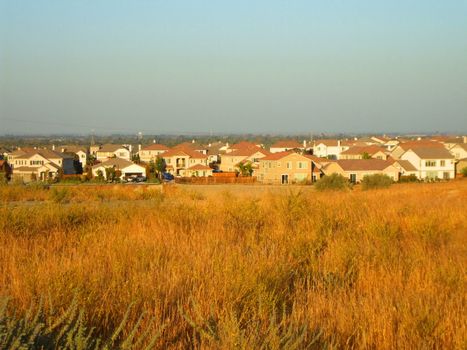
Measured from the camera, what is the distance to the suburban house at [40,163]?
75938 millimetres

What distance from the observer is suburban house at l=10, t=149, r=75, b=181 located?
75.9 m

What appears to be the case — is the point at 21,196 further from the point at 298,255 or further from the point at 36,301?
the point at 36,301

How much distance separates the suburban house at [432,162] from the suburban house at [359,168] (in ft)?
22.8

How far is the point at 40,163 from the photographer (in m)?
82.6

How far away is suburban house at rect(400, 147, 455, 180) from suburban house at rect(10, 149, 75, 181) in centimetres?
4739

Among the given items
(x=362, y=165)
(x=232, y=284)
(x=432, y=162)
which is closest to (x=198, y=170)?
(x=362, y=165)

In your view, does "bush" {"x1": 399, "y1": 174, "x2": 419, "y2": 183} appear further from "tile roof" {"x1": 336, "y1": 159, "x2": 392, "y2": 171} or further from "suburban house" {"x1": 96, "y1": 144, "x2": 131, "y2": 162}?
"suburban house" {"x1": 96, "y1": 144, "x2": 131, "y2": 162}

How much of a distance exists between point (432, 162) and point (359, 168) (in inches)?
520

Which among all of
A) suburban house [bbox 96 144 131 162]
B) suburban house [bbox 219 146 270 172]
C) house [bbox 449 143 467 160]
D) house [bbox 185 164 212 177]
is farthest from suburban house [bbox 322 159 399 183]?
suburban house [bbox 96 144 131 162]

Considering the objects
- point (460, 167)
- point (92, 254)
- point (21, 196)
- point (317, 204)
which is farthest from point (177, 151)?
point (92, 254)

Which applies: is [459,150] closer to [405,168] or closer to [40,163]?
[405,168]

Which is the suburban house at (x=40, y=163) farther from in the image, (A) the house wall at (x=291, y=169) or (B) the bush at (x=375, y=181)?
(B) the bush at (x=375, y=181)

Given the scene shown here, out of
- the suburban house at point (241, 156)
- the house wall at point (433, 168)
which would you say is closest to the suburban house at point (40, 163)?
the suburban house at point (241, 156)

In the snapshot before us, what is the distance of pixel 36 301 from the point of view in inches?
211
